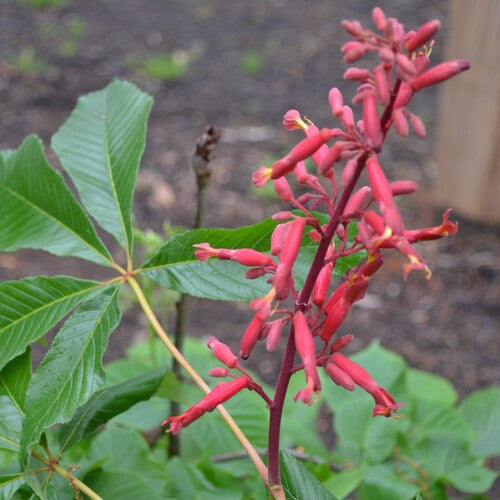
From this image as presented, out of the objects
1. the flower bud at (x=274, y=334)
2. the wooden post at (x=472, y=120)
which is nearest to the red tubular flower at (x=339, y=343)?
the flower bud at (x=274, y=334)

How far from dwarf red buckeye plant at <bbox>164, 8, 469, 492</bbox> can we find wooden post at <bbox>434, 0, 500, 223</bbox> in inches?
108

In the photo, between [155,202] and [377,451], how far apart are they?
2823 millimetres

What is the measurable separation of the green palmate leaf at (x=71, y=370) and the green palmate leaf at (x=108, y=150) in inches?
7.7

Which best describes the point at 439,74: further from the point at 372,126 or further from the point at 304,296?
the point at 304,296

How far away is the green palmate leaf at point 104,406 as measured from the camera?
125cm

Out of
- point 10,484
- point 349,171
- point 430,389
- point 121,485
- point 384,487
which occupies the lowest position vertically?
point 430,389

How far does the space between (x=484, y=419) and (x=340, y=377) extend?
122cm

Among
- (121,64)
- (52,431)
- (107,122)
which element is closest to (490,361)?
(52,431)

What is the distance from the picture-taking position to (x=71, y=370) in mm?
1138

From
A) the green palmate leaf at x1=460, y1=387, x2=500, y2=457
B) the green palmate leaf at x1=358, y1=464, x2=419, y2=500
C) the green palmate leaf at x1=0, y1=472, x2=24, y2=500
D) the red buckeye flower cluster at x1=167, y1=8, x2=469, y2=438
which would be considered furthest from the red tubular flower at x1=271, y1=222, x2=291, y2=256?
the green palmate leaf at x1=460, y1=387, x2=500, y2=457

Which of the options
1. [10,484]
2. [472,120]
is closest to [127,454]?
[10,484]

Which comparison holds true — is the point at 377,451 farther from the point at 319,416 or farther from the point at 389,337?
the point at 389,337

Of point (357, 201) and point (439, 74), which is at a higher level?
point (439, 74)

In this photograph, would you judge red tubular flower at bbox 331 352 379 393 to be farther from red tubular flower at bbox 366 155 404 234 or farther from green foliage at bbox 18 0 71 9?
green foliage at bbox 18 0 71 9
